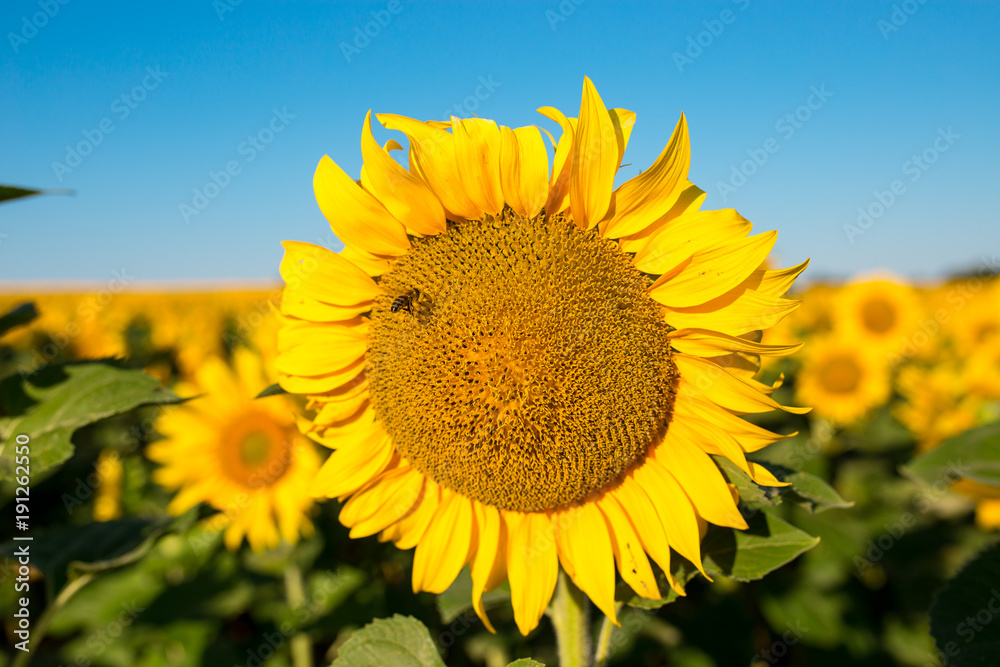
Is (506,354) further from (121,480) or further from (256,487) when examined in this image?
(121,480)

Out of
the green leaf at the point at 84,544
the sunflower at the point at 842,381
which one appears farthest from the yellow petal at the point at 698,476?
the sunflower at the point at 842,381

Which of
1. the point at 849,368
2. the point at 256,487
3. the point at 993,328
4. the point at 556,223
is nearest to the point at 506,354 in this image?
the point at 556,223

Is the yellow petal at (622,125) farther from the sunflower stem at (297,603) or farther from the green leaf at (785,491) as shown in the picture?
the sunflower stem at (297,603)

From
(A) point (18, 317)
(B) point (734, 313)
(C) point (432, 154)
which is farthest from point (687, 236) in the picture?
(A) point (18, 317)

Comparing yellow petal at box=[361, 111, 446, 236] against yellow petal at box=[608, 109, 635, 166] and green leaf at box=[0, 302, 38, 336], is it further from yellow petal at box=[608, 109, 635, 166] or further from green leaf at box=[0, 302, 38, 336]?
green leaf at box=[0, 302, 38, 336]

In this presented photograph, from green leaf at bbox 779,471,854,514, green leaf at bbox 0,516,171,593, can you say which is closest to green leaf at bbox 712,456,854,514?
green leaf at bbox 779,471,854,514

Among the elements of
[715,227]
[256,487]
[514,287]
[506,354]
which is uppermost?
[715,227]

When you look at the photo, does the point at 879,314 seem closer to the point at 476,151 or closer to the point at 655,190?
the point at 655,190

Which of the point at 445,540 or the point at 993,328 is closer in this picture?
the point at 445,540
